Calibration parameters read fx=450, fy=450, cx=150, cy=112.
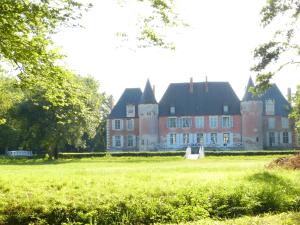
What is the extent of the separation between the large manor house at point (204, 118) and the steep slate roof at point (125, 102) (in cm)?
280

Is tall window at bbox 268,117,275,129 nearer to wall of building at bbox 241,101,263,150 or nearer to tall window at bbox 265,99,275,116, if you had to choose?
tall window at bbox 265,99,275,116

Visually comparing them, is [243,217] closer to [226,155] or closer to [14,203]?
[14,203]

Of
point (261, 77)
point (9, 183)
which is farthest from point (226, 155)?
point (9, 183)

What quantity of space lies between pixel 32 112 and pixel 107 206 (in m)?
32.8

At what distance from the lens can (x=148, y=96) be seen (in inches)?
2313

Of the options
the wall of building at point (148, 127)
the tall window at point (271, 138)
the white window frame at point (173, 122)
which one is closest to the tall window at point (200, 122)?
the white window frame at point (173, 122)

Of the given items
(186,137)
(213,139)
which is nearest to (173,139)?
(186,137)

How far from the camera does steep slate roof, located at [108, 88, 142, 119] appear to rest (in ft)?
204

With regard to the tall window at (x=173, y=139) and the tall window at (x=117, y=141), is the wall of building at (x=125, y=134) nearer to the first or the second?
the tall window at (x=117, y=141)

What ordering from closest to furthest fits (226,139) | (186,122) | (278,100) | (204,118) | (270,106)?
1. (226,139)
2. (278,100)
3. (270,106)
4. (204,118)
5. (186,122)

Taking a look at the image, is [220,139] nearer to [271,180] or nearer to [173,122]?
[173,122]

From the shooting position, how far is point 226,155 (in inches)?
1484

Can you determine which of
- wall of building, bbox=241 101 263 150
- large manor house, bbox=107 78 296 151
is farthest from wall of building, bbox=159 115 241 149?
wall of building, bbox=241 101 263 150

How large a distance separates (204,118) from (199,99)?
2712 millimetres
